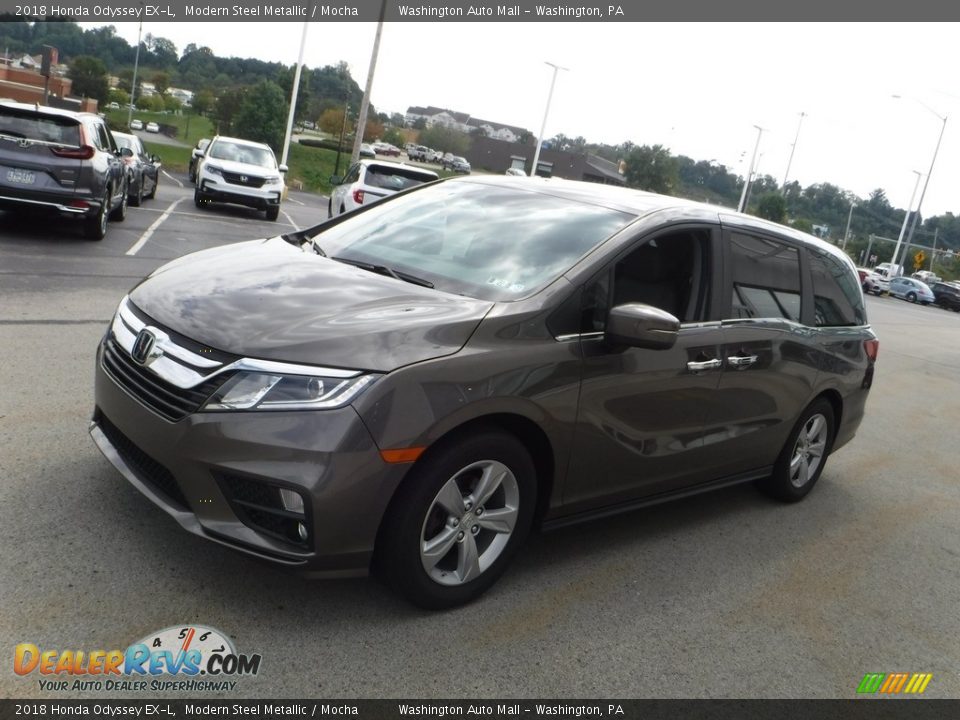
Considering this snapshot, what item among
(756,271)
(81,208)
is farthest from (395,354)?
(81,208)

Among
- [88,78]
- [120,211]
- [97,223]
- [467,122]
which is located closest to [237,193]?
[120,211]

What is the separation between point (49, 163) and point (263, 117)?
50.9m

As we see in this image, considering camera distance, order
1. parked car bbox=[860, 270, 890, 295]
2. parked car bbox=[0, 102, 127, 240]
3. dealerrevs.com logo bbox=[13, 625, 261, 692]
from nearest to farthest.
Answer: dealerrevs.com logo bbox=[13, 625, 261, 692], parked car bbox=[0, 102, 127, 240], parked car bbox=[860, 270, 890, 295]

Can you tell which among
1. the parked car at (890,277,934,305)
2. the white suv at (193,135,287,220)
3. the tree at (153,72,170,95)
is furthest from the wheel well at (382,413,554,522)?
the tree at (153,72,170,95)

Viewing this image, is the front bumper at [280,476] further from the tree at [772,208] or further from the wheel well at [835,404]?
the tree at [772,208]

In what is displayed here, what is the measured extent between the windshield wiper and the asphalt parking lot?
50.8 inches

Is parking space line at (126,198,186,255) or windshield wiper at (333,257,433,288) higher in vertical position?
windshield wiper at (333,257,433,288)

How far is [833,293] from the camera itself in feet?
19.0

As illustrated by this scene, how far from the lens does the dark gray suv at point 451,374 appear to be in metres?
3.13

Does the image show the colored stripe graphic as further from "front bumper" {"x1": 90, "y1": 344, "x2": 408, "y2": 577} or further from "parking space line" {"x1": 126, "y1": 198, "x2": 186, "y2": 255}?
"parking space line" {"x1": 126, "y1": 198, "x2": 186, "y2": 255}

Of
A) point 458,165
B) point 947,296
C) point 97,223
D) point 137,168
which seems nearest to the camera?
point 97,223

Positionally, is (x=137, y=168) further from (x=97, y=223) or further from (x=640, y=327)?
(x=640, y=327)

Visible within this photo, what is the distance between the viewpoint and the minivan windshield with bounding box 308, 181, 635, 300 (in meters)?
3.97
